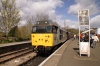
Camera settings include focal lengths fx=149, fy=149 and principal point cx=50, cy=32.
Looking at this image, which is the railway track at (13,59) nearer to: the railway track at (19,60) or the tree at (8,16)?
the railway track at (19,60)

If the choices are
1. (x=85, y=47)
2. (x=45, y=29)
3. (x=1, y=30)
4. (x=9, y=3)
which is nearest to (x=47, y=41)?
(x=45, y=29)

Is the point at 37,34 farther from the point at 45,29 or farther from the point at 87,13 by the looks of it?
the point at 87,13

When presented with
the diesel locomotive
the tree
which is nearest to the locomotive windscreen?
the diesel locomotive

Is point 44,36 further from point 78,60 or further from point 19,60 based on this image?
point 78,60

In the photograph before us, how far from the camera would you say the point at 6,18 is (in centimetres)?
3709

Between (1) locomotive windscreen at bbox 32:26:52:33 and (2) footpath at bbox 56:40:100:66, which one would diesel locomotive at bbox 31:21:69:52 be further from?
(2) footpath at bbox 56:40:100:66

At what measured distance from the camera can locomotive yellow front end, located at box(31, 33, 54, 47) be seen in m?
14.5

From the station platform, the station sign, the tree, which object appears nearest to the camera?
the station platform

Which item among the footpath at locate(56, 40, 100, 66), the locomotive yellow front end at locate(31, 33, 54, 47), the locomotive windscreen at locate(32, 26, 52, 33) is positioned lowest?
the footpath at locate(56, 40, 100, 66)

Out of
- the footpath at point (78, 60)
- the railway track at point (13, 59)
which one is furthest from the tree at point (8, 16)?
the footpath at point (78, 60)

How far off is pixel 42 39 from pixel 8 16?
25.3 m

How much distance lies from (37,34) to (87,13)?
540 centimetres

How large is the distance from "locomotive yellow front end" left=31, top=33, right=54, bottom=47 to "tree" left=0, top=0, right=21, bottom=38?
23.5 meters

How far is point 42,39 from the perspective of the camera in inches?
577
